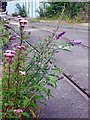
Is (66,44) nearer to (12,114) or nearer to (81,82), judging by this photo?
(12,114)

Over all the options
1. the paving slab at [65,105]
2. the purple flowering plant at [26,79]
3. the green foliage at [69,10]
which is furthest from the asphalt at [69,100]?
the green foliage at [69,10]

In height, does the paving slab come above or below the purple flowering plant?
below

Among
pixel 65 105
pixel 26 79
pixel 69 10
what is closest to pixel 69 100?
pixel 65 105

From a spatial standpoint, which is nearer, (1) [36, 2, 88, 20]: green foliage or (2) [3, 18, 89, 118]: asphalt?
(2) [3, 18, 89, 118]: asphalt

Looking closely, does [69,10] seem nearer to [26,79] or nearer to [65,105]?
[65,105]

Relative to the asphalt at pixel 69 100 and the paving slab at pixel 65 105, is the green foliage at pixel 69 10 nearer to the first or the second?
the asphalt at pixel 69 100

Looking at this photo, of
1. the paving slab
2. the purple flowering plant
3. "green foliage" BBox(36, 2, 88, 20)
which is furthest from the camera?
"green foliage" BBox(36, 2, 88, 20)

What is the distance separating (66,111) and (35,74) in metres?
0.88

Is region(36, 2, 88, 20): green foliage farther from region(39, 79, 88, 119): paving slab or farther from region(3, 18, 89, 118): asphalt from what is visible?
region(39, 79, 88, 119): paving slab

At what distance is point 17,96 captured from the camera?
2865mm

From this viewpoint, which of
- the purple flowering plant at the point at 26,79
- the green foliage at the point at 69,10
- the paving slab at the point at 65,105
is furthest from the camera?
the green foliage at the point at 69,10

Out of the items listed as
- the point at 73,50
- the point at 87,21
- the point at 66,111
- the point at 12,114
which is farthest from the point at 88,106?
the point at 87,21

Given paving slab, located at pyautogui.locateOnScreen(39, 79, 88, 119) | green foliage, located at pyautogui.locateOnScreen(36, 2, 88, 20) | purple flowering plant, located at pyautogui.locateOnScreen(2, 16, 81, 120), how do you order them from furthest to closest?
green foliage, located at pyautogui.locateOnScreen(36, 2, 88, 20) → paving slab, located at pyautogui.locateOnScreen(39, 79, 88, 119) → purple flowering plant, located at pyautogui.locateOnScreen(2, 16, 81, 120)

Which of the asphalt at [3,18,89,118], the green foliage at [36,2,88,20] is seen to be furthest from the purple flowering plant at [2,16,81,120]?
the green foliage at [36,2,88,20]
